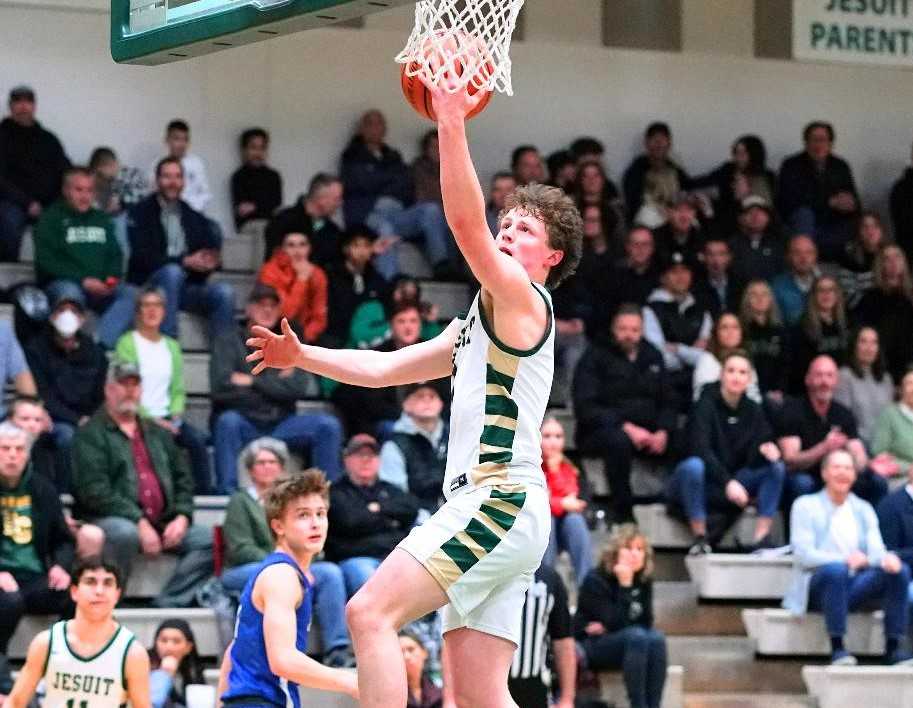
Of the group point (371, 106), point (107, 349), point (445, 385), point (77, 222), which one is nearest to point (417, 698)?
point (445, 385)

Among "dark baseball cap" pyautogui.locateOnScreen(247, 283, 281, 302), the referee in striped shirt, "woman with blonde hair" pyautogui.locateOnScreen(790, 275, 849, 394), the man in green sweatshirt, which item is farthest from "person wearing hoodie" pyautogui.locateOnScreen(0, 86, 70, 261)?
"woman with blonde hair" pyautogui.locateOnScreen(790, 275, 849, 394)

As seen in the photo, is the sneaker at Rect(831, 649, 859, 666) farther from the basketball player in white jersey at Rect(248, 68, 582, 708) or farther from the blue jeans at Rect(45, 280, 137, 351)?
the basketball player in white jersey at Rect(248, 68, 582, 708)

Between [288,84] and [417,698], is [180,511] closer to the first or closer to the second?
[417,698]

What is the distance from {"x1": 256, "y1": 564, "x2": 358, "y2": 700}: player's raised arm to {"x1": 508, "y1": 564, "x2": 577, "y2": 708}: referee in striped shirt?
10.6ft

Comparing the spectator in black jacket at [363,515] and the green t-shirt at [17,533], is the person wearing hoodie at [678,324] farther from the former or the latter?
the green t-shirt at [17,533]

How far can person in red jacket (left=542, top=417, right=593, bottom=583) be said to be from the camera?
1101 centimetres

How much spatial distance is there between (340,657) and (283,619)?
153 inches

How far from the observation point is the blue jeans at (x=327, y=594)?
995 cm

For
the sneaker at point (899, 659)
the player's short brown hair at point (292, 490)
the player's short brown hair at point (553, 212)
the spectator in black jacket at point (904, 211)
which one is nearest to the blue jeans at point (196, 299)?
the sneaker at point (899, 659)

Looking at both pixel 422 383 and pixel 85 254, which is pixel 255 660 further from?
pixel 85 254

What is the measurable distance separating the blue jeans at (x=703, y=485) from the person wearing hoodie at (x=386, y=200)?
291cm

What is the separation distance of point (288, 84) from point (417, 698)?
22.4 feet

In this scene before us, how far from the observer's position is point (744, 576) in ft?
38.9

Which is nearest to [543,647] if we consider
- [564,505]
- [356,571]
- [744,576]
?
[356,571]
